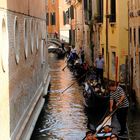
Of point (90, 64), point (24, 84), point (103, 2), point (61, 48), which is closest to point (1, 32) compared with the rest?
point (24, 84)

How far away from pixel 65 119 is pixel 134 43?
11.1 feet

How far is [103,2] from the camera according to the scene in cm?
2400

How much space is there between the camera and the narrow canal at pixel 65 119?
44.2 ft

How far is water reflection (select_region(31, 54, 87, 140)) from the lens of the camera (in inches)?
535

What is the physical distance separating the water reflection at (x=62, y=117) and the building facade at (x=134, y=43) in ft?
6.01

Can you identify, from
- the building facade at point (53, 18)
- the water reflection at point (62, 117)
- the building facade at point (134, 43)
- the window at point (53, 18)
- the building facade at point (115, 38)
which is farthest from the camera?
the window at point (53, 18)

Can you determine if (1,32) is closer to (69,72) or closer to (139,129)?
(139,129)

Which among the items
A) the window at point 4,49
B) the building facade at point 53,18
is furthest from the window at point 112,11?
the building facade at point 53,18

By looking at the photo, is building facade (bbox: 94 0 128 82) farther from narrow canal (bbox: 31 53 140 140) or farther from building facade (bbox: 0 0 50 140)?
building facade (bbox: 0 0 50 140)

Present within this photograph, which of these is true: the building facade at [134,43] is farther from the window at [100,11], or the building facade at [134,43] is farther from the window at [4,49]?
the window at [4,49]

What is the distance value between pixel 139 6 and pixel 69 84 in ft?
32.4

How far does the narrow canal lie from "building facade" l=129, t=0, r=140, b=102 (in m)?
1.38

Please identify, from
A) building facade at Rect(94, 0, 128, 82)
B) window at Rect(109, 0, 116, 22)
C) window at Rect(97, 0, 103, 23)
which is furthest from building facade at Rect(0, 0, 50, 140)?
window at Rect(97, 0, 103, 23)

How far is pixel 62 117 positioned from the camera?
16.2m
